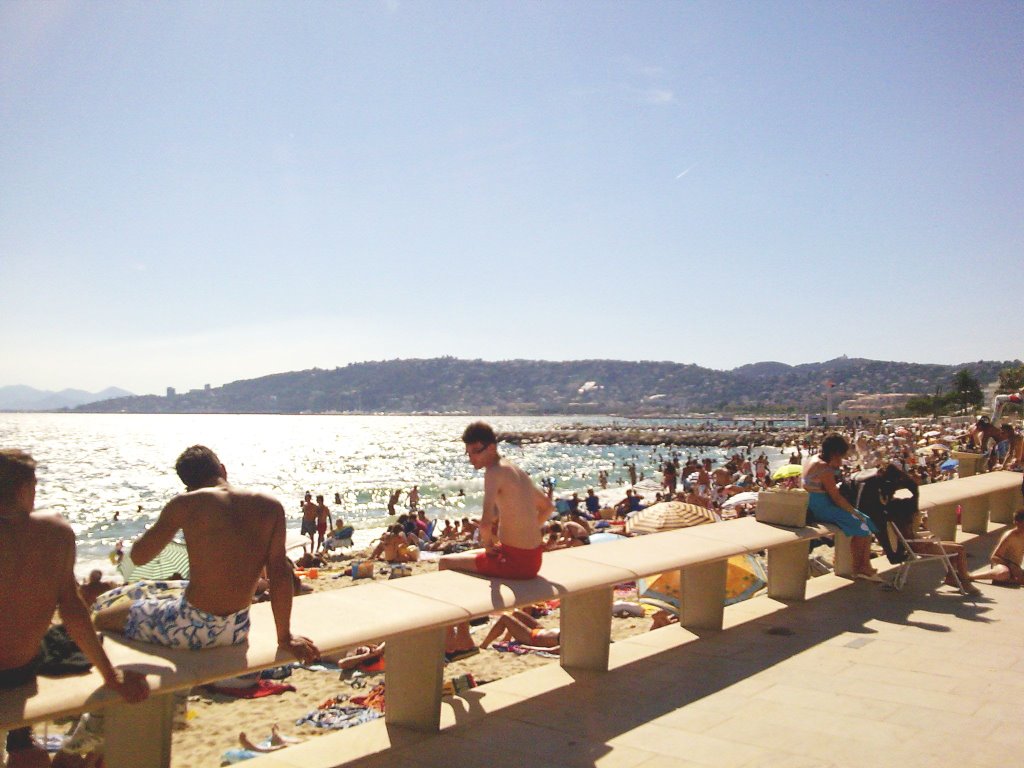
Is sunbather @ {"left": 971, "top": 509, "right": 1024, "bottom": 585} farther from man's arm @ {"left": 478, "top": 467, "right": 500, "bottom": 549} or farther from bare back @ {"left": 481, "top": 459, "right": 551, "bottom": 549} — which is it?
man's arm @ {"left": 478, "top": 467, "right": 500, "bottom": 549}

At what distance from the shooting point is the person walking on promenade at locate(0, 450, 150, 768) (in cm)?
237

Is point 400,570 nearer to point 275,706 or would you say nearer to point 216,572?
point 275,706

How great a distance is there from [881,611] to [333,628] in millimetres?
4348

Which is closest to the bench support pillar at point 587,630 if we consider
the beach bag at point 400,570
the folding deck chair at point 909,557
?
the folding deck chair at point 909,557

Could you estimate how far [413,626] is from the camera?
3.23 meters

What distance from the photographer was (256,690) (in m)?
A: 7.29

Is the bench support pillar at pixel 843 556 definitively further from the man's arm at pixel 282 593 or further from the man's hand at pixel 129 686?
the man's hand at pixel 129 686

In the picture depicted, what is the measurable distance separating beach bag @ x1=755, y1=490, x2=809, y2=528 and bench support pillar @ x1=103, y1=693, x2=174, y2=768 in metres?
4.64

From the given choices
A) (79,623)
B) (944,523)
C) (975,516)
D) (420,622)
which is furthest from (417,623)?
(975,516)

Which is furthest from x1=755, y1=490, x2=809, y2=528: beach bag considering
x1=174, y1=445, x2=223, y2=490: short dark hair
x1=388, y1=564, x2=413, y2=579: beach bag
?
x1=388, y1=564, x2=413, y2=579: beach bag

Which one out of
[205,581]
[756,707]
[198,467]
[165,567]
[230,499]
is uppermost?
[198,467]

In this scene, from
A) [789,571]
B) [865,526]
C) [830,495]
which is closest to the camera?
[789,571]

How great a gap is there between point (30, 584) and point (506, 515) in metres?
2.23

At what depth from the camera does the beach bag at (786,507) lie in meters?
6.04
